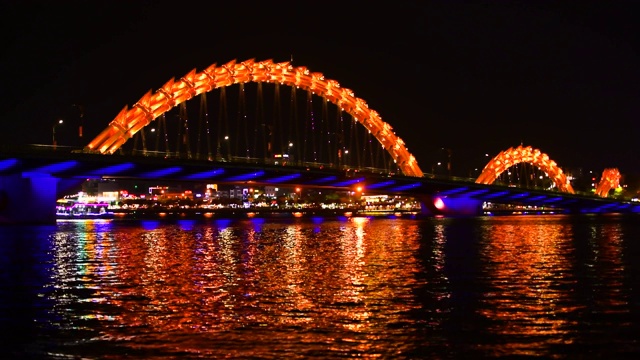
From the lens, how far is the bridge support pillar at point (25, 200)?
2719 inches

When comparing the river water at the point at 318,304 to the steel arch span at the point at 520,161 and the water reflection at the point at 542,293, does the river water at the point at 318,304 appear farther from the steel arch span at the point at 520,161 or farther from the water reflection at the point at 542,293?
the steel arch span at the point at 520,161

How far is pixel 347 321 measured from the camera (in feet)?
60.0

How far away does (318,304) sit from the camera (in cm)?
2084

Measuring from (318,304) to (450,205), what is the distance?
10030cm

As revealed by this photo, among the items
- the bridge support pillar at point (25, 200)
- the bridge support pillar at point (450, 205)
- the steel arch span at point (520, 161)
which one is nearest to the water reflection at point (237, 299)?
the bridge support pillar at point (25, 200)

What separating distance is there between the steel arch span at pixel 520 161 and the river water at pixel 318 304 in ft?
332

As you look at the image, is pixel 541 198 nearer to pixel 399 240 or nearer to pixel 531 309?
pixel 399 240

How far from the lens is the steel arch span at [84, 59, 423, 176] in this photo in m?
80.1

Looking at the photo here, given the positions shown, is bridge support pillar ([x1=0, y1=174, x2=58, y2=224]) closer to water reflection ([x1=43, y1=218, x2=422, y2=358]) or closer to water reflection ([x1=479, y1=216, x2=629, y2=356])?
water reflection ([x1=43, y1=218, x2=422, y2=358])

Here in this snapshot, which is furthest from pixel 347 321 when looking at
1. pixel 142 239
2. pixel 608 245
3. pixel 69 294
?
pixel 142 239

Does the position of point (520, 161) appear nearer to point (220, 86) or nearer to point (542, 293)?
point (220, 86)

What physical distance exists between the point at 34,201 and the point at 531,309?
57.4 meters

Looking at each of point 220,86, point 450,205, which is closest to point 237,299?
point 220,86

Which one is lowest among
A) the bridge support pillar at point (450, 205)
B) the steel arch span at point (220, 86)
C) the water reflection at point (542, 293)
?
the water reflection at point (542, 293)
